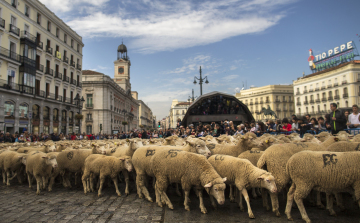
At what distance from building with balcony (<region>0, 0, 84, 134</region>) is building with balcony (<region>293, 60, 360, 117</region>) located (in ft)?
167

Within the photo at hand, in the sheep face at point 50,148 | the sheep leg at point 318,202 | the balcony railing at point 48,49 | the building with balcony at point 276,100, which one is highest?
the balcony railing at point 48,49

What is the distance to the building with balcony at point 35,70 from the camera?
2866 cm

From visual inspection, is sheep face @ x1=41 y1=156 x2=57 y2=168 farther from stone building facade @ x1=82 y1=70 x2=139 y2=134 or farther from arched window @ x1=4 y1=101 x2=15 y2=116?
stone building facade @ x1=82 y1=70 x2=139 y2=134

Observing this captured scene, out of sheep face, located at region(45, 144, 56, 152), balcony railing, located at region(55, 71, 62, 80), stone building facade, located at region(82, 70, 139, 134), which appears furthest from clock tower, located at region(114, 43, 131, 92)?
sheep face, located at region(45, 144, 56, 152)

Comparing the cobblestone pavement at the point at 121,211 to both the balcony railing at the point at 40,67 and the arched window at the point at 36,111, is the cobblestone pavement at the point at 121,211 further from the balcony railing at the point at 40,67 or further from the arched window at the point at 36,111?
the balcony railing at the point at 40,67

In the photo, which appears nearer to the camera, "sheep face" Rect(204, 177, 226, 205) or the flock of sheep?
the flock of sheep

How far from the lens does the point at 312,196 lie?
561 centimetres

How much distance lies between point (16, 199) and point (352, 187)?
8.39 metres

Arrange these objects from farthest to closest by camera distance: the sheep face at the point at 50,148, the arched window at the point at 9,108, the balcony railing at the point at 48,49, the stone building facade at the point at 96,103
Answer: the stone building facade at the point at 96,103
the balcony railing at the point at 48,49
the arched window at the point at 9,108
the sheep face at the point at 50,148

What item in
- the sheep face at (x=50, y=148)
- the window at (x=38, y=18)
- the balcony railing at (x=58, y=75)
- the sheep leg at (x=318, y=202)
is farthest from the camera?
the balcony railing at (x=58, y=75)

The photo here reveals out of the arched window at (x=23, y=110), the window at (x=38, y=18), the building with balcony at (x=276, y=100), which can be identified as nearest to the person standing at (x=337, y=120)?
the arched window at (x=23, y=110)

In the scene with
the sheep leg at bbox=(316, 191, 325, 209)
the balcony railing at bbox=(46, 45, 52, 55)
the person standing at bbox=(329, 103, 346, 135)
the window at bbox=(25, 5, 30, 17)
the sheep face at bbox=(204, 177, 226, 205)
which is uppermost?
the window at bbox=(25, 5, 30, 17)

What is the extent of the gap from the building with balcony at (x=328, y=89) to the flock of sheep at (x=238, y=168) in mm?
47063

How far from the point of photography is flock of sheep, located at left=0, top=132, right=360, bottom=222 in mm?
4500
